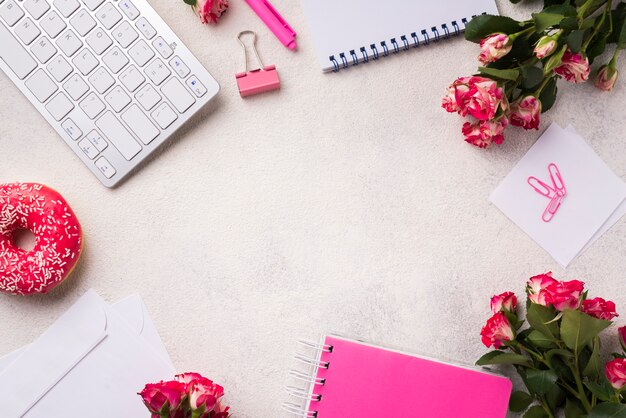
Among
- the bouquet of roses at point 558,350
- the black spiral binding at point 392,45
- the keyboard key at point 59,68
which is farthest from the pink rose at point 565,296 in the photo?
the keyboard key at point 59,68

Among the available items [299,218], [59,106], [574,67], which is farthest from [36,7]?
[574,67]

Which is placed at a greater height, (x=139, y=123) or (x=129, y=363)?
(x=139, y=123)

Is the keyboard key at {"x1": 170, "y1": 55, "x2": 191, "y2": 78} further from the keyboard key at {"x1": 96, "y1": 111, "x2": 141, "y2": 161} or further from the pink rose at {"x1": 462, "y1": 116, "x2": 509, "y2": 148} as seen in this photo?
the pink rose at {"x1": 462, "y1": 116, "x2": 509, "y2": 148}

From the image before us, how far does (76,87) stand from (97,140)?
0.08 meters

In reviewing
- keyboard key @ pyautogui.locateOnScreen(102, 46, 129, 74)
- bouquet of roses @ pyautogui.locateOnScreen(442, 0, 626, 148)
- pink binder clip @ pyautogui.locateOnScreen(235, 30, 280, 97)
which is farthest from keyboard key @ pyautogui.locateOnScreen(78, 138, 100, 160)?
bouquet of roses @ pyautogui.locateOnScreen(442, 0, 626, 148)

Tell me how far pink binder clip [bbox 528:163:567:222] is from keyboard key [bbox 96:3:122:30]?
599mm

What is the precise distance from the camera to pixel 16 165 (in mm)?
833

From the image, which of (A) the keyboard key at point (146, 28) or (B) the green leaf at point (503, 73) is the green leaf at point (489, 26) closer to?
(B) the green leaf at point (503, 73)

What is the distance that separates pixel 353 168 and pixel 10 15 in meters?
0.49

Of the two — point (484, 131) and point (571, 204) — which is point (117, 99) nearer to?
point (484, 131)

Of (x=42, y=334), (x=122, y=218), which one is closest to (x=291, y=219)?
(x=122, y=218)

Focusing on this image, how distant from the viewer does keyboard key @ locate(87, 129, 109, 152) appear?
32.0 inches

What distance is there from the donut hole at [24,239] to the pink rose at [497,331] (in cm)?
61

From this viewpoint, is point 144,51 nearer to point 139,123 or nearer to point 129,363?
point 139,123
